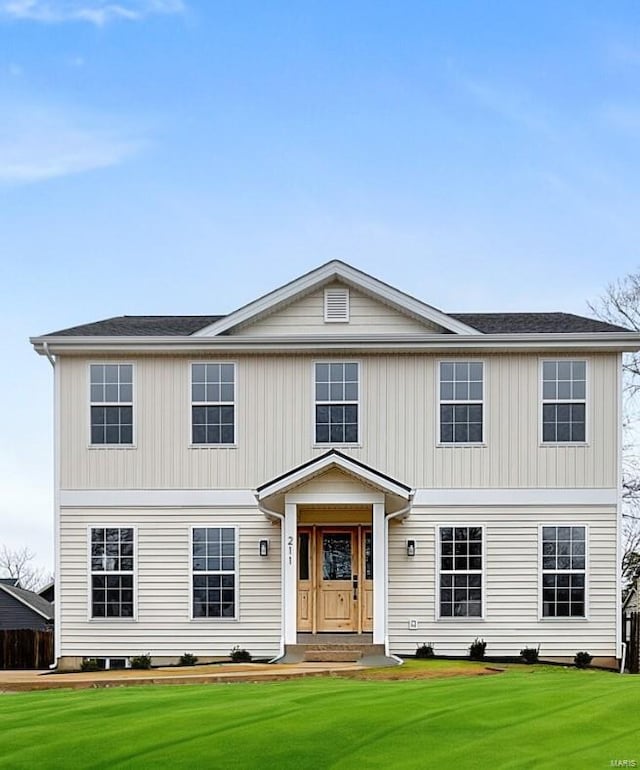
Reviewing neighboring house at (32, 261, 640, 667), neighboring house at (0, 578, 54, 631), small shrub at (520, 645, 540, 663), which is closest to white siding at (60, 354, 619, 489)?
neighboring house at (32, 261, 640, 667)

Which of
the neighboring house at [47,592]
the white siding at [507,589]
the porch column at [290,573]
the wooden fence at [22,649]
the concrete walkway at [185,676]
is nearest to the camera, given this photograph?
the concrete walkway at [185,676]

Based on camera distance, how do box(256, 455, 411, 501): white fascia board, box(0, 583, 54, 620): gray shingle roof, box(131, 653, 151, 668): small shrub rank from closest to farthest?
box(256, 455, 411, 501): white fascia board
box(131, 653, 151, 668): small shrub
box(0, 583, 54, 620): gray shingle roof

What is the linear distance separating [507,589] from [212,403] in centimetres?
654

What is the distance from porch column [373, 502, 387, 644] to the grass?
5.79 metres

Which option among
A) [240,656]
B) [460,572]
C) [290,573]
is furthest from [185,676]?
[460,572]

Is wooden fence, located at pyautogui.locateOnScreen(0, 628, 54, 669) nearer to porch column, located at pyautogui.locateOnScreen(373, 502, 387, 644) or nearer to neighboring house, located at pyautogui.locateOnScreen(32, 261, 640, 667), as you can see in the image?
neighboring house, located at pyautogui.locateOnScreen(32, 261, 640, 667)

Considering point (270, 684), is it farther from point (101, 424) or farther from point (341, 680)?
point (101, 424)

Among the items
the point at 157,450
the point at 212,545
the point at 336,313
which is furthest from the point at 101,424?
the point at 336,313

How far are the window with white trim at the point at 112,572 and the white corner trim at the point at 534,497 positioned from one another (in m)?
5.54

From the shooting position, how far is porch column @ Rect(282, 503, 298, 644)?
22.8 metres

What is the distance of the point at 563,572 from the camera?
23750mm

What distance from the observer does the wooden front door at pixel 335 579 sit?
78.8 ft

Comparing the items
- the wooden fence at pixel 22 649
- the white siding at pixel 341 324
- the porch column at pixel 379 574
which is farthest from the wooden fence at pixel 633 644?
the wooden fence at pixel 22 649

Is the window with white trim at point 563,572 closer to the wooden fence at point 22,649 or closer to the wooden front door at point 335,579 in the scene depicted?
the wooden front door at point 335,579
